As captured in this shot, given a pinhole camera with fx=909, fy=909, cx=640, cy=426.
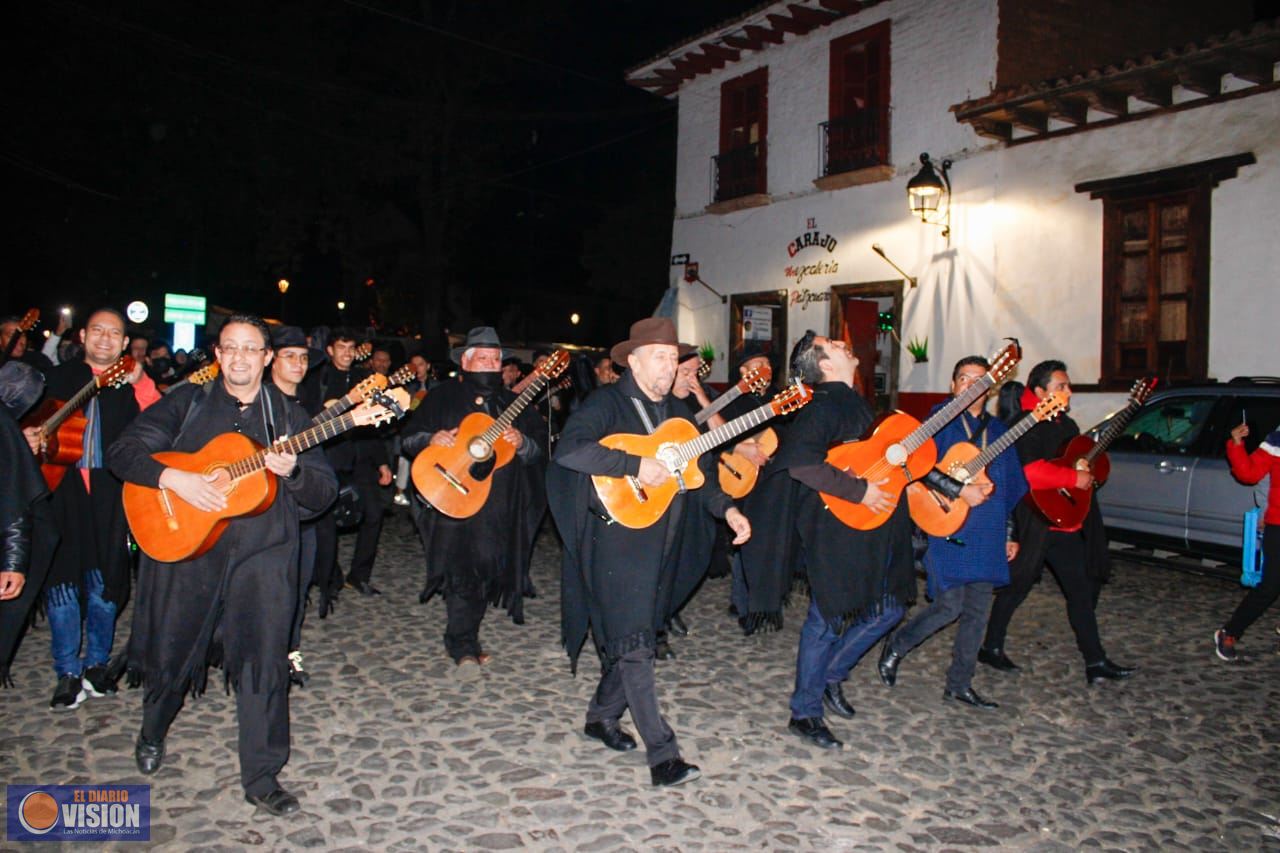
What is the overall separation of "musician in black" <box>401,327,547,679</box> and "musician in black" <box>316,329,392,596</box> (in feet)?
3.91

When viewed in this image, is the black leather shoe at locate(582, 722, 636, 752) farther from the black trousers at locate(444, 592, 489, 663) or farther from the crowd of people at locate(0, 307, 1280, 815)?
the black trousers at locate(444, 592, 489, 663)

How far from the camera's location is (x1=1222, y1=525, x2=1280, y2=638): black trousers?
617cm

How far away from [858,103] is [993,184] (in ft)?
11.7

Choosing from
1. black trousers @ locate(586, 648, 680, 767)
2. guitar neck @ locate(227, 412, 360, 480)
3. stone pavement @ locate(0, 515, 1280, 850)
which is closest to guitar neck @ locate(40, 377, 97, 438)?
stone pavement @ locate(0, 515, 1280, 850)

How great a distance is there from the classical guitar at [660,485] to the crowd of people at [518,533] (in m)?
0.02

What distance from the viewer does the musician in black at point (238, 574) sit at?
389cm

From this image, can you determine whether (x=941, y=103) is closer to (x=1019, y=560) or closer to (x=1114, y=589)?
(x=1114, y=589)

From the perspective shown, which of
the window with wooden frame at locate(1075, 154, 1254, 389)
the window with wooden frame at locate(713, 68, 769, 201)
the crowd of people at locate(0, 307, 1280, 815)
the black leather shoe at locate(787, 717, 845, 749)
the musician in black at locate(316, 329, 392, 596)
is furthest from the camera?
the window with wooden frame at locate(713, 68, 769, 201)

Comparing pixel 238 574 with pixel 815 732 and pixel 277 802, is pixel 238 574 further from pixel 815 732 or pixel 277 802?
pixel 815 732

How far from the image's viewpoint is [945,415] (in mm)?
4891

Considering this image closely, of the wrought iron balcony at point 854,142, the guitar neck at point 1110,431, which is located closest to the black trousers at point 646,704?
the guitar neck at point 1110,431

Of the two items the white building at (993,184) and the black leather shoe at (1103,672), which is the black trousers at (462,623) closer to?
the black leather shoe at (1103,672)

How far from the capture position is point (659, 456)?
14.2ft

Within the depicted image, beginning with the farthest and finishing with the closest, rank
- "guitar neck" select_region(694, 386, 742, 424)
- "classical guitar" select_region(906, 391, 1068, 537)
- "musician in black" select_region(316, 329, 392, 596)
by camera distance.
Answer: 1. "musician in black" select_region(316, 329, 392, 596)
2. "guitar neck" select_region(694, 386, 742, 424)
3. "classical guitar" select_region(906, 391, 1068, 537)
